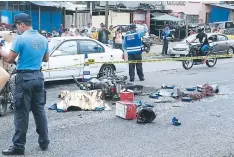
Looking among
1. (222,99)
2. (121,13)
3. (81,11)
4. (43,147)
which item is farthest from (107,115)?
(121,13)

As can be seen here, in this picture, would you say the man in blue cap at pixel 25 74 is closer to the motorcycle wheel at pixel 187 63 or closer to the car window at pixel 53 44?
the car window at pixel 53 44

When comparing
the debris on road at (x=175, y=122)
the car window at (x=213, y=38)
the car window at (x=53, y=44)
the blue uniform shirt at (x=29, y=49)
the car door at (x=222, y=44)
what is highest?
the blue uniform shirt at (x=29, y=49)

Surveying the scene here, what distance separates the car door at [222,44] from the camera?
23.5m

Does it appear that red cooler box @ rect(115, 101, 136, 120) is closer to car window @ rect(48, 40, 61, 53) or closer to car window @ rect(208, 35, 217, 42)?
car window @ rect(48, 40, 61, 53)

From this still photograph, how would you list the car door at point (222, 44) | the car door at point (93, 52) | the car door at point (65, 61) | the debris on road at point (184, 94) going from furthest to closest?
the car door at point (222, 44), the car door at point (93, 52), the car door at point (65, 61), the debris on road at point (184, 94)

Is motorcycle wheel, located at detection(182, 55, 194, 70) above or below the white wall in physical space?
below

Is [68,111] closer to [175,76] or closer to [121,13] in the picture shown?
[175,76]

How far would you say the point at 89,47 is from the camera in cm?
1355

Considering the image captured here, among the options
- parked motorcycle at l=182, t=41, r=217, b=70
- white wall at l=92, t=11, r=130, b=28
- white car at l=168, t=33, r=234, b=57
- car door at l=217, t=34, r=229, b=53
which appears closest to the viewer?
parked motorcycle at l=182, t=41, r=217, b=70

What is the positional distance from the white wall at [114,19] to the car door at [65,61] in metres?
23.8

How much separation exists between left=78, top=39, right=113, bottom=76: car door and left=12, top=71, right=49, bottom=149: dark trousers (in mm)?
6896

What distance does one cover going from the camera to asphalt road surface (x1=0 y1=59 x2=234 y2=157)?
21.4 ft

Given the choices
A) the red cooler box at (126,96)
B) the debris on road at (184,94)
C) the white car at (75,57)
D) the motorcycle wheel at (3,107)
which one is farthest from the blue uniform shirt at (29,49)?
the white car at (75,57)

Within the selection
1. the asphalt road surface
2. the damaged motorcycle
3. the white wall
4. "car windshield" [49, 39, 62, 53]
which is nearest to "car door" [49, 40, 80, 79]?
"car windshield" [49, 39, 62, 53]
